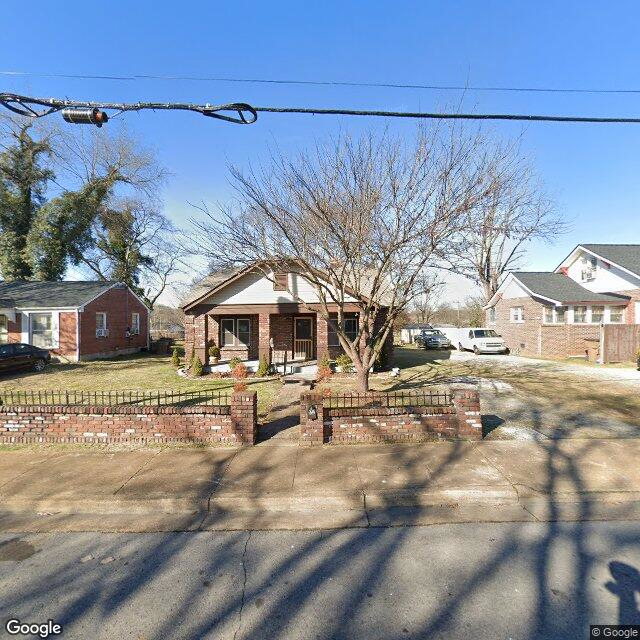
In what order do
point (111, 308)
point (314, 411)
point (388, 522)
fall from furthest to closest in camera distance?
point (111, 308), point (314, 411), point (388, 522)

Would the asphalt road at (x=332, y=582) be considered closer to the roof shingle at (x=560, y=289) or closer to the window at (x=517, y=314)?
the roof shingle at (x=560, y=289)

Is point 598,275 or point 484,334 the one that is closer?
point 598,275

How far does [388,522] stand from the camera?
386cm

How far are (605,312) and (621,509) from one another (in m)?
19.3

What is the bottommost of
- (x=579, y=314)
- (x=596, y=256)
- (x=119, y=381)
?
(x=119, y=381)

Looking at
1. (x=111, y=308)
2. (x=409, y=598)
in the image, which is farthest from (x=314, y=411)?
(x=111, y=308)

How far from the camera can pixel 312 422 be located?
230 inches

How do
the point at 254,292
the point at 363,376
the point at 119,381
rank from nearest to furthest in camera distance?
the point at 363,376
the point at 119,381
the point at 254,292

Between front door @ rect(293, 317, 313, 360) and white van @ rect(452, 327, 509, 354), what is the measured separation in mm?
11076

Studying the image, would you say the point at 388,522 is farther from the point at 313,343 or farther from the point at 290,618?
the point at 313,343

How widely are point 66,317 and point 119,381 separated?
904cm

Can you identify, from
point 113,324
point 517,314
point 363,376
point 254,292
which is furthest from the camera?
point 517,314

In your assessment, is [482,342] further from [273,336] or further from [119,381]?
[119,381]

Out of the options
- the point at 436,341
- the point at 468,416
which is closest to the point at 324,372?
the point at 468,416
